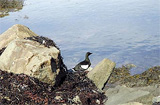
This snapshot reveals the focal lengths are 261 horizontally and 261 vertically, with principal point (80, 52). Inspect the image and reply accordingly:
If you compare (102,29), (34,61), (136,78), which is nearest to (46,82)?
(34,61)

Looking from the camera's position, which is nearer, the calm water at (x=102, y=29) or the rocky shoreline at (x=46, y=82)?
the rocky shoreline at (x=46, y=82)

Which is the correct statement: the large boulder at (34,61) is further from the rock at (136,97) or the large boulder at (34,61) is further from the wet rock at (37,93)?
the rock at (136,97)

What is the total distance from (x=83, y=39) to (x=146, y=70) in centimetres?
789

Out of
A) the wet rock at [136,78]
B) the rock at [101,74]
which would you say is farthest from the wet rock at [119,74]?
the rock at [101,74]

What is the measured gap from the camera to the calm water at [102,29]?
18594mm

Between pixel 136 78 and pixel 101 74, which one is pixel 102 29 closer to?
pixel 136 78

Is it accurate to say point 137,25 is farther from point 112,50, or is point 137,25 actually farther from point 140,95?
point 140,95

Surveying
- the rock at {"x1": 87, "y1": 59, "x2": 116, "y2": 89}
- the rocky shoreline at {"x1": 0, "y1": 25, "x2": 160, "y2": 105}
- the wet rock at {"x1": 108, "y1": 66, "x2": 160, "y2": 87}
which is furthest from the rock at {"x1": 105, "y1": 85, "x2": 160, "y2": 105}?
the wet rock at {"x1": 108, "y1": 66, "x2": 160, "y2": 87}

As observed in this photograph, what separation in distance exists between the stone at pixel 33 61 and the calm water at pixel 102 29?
631 cm

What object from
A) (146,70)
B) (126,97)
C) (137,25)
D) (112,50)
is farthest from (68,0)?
(126,97)

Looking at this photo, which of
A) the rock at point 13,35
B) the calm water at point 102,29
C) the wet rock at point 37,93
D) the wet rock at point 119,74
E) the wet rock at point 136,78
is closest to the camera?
the wet rock at point 37,93

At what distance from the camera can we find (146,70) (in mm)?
15680

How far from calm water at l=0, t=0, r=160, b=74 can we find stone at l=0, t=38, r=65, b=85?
6.31 m

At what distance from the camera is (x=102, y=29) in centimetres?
2452
